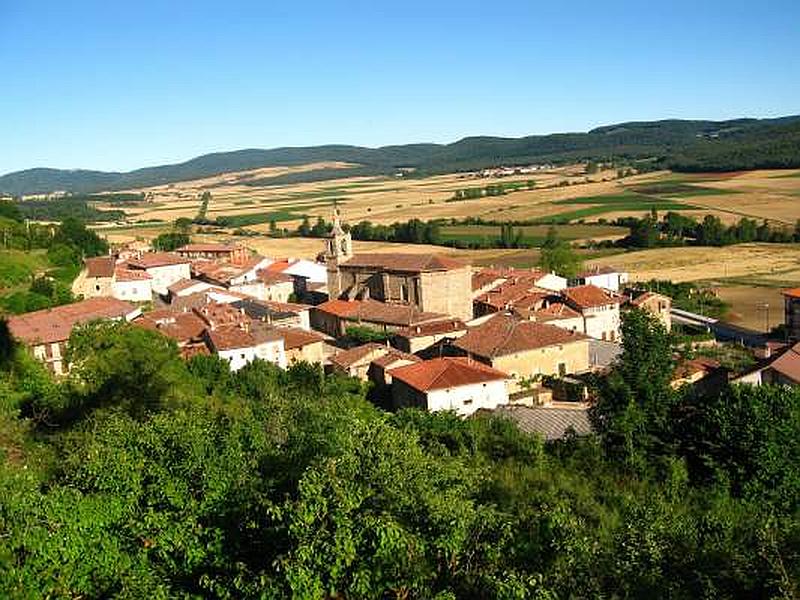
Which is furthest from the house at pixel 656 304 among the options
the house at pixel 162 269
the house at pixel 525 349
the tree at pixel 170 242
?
the tree at pixel 170 242

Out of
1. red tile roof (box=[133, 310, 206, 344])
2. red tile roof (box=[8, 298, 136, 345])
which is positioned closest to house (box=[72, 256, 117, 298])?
red tile roof (box=[8, 298, 136, 345])

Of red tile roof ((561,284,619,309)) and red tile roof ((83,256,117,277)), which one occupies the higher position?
red tile roof ((83,256,117,277))

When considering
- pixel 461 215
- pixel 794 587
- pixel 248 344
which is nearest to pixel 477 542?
pixel 794 587

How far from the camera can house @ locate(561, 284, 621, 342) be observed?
46312mm

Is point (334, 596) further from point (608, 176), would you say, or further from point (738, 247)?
point (608, 176)

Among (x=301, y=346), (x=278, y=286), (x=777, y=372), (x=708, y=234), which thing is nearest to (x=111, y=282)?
(x=278, y=286)

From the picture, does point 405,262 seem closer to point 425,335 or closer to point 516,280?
point 516,280

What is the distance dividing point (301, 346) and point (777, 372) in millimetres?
20569

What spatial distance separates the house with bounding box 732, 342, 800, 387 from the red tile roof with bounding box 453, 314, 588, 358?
8.40 metres

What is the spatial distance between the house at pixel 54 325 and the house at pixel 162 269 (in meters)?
21.7

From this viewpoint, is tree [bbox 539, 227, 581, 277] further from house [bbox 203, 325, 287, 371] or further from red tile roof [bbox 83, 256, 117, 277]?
red tile roof [bbox 83, 256, 117, 277]

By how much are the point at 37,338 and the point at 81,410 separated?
13.7 m

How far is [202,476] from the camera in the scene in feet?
45.3

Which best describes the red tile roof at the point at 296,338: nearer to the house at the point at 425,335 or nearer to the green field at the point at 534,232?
the house at the point at 425,335
